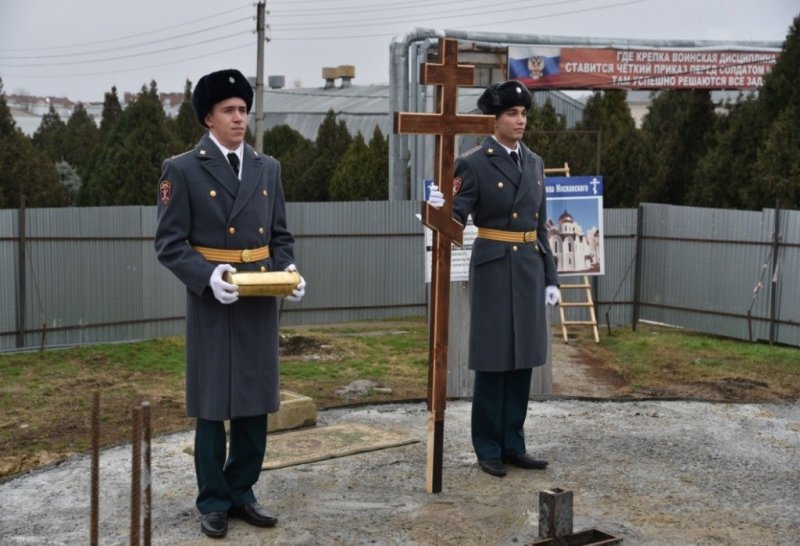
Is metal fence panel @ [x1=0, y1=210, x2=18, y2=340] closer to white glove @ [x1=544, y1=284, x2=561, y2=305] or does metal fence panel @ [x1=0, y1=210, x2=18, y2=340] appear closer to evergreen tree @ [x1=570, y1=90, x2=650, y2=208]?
white glove @ [x1=544, y1=284, x2=561, y2=305]

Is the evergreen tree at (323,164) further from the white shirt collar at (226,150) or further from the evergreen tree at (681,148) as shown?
the white shirt collar at (226,150)

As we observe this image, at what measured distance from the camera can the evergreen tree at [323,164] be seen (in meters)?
29.3

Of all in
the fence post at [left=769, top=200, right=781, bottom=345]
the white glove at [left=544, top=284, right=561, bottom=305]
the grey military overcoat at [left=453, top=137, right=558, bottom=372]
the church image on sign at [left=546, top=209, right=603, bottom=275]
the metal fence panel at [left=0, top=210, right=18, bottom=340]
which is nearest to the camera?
the grey military overcoat at [left=453, top=137, right=558, bottom=372]

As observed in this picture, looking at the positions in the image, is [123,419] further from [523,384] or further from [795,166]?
[795,166]

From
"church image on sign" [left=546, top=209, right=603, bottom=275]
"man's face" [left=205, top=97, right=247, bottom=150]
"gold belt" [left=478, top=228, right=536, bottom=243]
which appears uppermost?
"man's face" [left=205, top=97, right=247, bottom=150]

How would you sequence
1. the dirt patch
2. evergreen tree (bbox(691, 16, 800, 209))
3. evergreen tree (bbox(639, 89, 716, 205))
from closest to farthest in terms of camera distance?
1. the dirt patch
2. evergreen tree (bbox(691, 16, 800, 209))
3. evergreen tree (bbox(639, 89, 716, 205))

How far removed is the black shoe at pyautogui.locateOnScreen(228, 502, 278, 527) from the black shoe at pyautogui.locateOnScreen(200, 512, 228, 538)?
0.12m

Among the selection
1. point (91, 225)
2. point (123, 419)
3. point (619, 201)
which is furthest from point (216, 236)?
point (619, 201)

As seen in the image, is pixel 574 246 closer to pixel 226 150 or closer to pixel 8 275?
pixel 8 275

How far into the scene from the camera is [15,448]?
7766 millimetres

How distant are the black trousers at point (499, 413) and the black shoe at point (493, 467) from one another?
0.09 ft

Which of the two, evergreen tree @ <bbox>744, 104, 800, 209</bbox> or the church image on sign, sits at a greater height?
evergreen tree @ <bbox>744, 104, 800, 209</bbox>

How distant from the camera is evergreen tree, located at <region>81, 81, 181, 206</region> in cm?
2278

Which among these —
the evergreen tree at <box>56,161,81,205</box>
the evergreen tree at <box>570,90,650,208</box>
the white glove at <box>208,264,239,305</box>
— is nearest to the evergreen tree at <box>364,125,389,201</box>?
the evergreen tree at <box>570,90,650,208</box>
